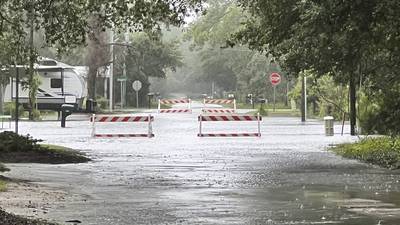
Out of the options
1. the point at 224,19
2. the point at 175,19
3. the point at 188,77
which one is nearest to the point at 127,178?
the point at 175,19

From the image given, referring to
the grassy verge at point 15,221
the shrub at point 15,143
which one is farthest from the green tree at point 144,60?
the grassy verge at point 15,221

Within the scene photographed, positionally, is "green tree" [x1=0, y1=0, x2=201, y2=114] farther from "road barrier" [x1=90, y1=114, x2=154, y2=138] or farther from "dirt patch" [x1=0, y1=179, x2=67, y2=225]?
"road barrier" [x1=90, y1=114, x2=154, y2=138]

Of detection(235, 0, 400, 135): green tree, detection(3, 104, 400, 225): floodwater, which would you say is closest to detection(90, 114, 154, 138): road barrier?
detection(3, 104, 400, 225): floodwater

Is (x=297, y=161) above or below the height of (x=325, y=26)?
below

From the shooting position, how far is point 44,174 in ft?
50.3

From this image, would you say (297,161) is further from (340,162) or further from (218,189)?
(218,189)

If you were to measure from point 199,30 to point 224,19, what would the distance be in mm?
5256

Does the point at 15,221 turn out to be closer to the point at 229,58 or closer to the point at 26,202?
the point at 26,202

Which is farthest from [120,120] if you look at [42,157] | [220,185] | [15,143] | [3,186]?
[3,186]

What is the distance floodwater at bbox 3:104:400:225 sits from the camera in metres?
10.1

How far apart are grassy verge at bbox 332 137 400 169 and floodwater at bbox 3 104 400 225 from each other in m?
0.56

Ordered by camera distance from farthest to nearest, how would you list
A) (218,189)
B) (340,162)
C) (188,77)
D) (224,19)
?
(188,77), (224,19), (340,162), (218,189)

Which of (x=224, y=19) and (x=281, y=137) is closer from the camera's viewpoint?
(x=281, y=137)

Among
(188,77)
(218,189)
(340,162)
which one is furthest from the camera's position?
(188,77)
